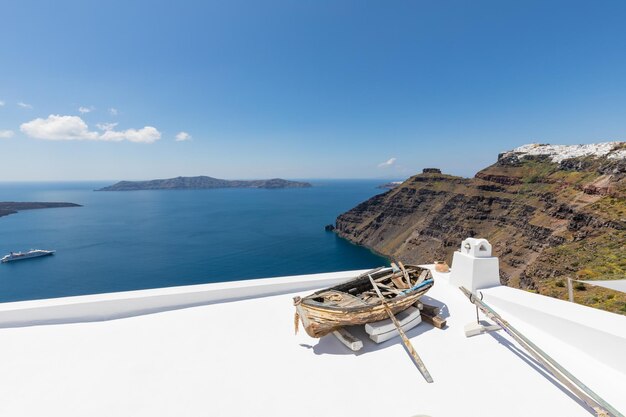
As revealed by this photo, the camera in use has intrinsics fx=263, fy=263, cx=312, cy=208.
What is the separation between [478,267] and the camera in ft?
19.3

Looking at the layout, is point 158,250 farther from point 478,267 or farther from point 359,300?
point 478,267

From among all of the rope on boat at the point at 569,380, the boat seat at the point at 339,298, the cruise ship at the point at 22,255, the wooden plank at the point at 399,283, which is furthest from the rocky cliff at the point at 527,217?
the cruise ship at the point at 22,255

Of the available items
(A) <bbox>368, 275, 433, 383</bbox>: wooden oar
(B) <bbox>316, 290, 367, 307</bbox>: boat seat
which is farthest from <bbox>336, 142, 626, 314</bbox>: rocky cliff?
(B) <bbox>316, 290, 367, 307</bbox>: boat seat

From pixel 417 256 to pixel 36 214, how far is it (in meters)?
165

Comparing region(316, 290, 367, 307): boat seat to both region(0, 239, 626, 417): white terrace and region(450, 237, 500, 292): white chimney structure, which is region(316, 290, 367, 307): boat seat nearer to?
region(0, 239, 626, 417): white terrace

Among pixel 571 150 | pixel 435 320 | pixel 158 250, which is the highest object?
pixel 571 150

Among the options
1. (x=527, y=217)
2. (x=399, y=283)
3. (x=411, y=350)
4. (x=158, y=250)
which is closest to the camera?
(x=411, y=350)

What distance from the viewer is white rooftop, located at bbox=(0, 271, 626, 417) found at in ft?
10.7

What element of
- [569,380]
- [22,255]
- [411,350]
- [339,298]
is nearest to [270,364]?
[339,298]

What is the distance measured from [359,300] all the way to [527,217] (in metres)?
70.8

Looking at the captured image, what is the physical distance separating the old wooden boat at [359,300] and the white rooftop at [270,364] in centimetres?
47

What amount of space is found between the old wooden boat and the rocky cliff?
14.8 metres

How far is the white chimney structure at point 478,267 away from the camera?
232 inches

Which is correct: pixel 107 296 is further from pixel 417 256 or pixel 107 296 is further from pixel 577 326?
pixel 417 256
